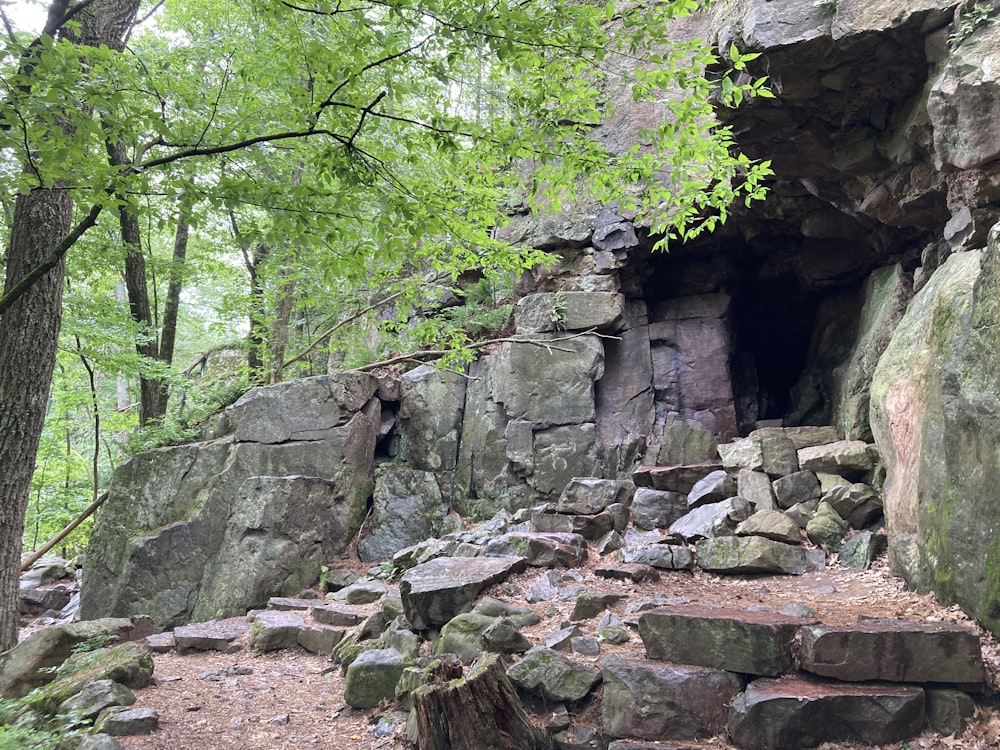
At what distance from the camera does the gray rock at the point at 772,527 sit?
7.07 metres

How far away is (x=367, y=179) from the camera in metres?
4.48

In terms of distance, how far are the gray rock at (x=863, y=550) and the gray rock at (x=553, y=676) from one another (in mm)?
3607

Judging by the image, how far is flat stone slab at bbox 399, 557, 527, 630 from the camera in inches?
241

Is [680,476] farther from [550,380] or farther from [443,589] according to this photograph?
[443,589]

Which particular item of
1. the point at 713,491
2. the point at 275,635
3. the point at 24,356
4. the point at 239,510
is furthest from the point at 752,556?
the point at 239,510

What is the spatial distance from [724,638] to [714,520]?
3.57m

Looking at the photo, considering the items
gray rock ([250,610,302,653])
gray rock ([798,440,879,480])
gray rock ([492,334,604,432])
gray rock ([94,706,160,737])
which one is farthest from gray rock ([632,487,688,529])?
gray rock ([94,706,160,737])

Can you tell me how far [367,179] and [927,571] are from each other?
5434mm

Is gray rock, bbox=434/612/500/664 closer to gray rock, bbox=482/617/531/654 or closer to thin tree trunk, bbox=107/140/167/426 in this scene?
gray rock, bbox=482/617/531/654

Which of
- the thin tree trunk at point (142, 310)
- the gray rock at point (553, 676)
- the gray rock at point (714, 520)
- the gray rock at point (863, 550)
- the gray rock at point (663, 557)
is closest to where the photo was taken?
the gray rock at point (553, 676)

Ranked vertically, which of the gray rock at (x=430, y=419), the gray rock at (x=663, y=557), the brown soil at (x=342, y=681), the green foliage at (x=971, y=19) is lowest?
the brown soil at (x=342, y=681)

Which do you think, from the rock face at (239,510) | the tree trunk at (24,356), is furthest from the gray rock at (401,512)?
the tree trunk at (24,356)

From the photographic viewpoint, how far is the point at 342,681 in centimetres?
620

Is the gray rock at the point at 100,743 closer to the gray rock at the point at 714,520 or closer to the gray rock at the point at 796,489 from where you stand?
the gray rock at the point at 714,520
